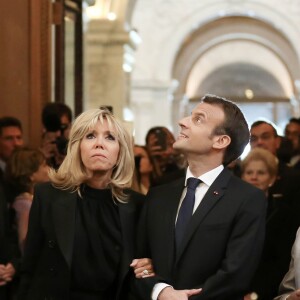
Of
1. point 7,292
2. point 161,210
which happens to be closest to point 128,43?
point 7,292

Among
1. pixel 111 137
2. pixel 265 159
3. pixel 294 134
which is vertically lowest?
pixel 265 159

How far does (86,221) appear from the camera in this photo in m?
4.69

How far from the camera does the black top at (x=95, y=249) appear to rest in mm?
4613

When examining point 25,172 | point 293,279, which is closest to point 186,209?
point 293,279

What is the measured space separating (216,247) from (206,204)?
21cm

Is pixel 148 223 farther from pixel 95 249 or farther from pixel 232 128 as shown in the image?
pixel 232 128

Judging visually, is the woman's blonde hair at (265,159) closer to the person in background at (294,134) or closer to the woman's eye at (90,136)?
the woman's eye at (90,136)

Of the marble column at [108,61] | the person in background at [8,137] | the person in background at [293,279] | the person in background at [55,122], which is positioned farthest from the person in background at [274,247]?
the marble column at [108,61]

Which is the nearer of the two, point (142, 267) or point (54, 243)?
point (142, 267)

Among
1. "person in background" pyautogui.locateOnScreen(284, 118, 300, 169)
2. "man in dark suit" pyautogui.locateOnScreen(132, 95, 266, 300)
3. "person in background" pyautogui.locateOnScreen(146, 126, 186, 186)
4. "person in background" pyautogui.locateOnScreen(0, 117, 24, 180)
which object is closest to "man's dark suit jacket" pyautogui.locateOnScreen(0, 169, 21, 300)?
"man in dark suit" pyautogui.locateOnScreen(132, 95, 266, 300)

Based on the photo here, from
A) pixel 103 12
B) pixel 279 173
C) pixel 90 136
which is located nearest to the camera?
pixel 90 136

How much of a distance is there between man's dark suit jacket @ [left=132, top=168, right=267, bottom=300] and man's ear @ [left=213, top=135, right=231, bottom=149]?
20 centimetres

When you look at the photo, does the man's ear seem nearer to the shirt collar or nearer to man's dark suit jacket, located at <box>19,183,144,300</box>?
the shirt collar

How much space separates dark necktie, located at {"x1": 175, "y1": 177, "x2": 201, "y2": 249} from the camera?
445cm
